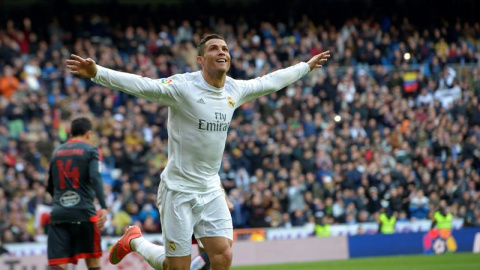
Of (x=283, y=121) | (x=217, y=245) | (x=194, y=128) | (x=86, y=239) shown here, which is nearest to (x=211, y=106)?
(x=194, y=128)

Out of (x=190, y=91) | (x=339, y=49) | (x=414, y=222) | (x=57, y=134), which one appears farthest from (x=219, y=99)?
(x=339, y=49)

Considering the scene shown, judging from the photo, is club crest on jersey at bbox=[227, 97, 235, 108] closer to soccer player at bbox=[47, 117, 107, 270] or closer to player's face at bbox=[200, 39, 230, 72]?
player's face at bbox=[200, 39, 230, 72]

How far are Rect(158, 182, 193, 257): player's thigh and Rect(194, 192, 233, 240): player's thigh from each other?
10 centimetres

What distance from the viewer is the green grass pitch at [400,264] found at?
14.9m

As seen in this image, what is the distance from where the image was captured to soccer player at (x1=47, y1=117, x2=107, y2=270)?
9.27 metres

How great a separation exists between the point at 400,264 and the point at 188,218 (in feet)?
28.5

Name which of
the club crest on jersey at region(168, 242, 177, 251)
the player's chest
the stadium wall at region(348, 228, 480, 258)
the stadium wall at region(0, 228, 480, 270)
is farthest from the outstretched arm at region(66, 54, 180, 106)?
the stadium wall at region(348, 228, 480, 258)

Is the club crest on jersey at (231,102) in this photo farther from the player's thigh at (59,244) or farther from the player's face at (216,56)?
the player's thigh at (59,244)

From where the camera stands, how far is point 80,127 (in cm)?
937

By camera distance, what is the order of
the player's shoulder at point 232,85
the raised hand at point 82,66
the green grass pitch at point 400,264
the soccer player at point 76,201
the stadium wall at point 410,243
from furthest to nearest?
1. the stadium wall at point 410,243
2. the green grass pitch at point 400,264
3. the soccer player at point 76,201
4. the player's shoulder at point 232,85
5. the raised hand at point 82,66

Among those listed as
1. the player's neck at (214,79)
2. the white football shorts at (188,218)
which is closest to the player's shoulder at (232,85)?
the player's neck at (214,79)

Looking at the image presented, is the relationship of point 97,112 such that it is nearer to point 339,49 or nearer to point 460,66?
point 339,49

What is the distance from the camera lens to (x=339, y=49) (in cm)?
2458

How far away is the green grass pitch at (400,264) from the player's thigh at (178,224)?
23.6 feet
